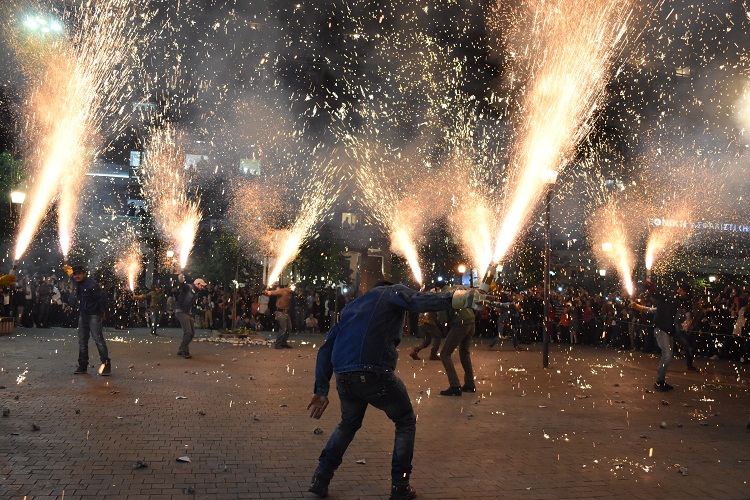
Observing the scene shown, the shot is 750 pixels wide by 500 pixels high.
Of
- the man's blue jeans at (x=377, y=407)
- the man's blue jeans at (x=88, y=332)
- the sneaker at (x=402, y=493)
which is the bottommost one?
the sneaker at (x=402, y=493)

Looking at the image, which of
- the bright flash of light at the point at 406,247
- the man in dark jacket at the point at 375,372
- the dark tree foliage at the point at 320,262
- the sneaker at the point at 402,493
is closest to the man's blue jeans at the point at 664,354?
the man in dark jacket at the point at 375,372

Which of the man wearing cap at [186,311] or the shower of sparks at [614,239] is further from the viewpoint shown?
the shower of sparks at [614,239]

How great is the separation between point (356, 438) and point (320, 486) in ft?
6.93

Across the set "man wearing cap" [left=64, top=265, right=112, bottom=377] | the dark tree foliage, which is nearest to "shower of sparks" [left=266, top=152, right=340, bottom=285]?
the dark tree foliage

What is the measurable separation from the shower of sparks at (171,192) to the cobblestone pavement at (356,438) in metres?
27.0

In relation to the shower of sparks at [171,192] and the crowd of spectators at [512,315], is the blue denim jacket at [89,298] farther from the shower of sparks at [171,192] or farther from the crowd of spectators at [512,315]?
the shower of sparks at [171,192]

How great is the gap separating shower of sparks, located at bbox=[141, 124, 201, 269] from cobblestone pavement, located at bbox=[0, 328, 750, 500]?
27.0m

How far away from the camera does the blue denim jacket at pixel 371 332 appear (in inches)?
205

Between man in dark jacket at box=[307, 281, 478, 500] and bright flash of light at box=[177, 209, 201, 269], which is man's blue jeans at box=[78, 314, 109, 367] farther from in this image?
bright flash of light at box=[177, 209, 201, 269]

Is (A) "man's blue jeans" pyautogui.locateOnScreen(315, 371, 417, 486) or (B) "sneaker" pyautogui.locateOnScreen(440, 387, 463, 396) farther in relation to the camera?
(B) "sneaker" pyautogui.locateOnScreen(440, 387, 463, 396)

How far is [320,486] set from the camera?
205 inches

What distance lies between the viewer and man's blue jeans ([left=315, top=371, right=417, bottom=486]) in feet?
17.1

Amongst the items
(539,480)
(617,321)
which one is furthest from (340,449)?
(617,321)

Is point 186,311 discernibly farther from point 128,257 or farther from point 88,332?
point 128,257
